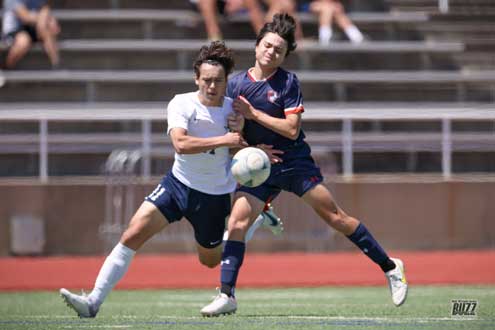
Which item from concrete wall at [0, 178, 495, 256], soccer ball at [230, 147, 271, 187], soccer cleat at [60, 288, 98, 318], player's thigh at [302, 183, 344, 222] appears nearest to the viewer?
soccer cleat at [60, 288, 98, 318]

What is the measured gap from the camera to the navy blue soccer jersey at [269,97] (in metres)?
8.04

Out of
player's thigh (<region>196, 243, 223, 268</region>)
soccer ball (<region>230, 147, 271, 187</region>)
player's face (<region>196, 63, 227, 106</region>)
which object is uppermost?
player's face (<region>196, 63, 227, 106</region>)

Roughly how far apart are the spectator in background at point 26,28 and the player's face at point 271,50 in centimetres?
991

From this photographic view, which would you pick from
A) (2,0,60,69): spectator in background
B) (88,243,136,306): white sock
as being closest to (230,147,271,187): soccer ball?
(88,243,136,306): white sock

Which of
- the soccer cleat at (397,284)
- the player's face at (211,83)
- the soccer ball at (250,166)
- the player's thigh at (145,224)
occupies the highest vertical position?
the player's face at (211,83)

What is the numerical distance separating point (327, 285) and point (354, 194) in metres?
4.13

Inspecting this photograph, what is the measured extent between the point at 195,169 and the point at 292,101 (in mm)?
864

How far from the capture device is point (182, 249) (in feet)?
52.7

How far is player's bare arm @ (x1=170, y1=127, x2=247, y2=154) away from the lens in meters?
7.53

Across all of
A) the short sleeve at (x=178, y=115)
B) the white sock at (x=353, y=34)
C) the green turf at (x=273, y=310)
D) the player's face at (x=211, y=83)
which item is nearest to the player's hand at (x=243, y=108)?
the player's face at (x=211, y=83)

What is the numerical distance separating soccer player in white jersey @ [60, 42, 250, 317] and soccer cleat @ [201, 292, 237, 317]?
57cm

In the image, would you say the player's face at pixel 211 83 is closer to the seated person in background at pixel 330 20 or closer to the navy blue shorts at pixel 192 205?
the navy blue shorts at pixel 192 205

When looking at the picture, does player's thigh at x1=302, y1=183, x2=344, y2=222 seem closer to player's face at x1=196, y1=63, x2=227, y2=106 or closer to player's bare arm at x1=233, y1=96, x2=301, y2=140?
player's bare arm at x1=233, y1=96, x2=301, y2=140

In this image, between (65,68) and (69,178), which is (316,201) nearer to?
(69,178)
